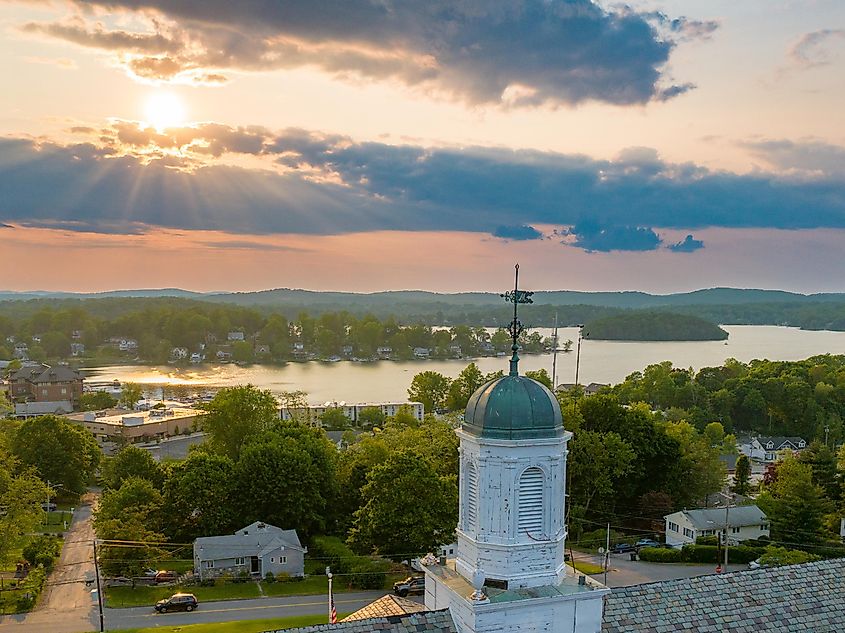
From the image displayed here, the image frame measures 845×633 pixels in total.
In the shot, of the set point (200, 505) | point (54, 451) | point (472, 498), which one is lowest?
point (200, 505)

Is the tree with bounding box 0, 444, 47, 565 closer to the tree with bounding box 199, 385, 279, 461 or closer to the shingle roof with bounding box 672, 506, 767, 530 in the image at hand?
the tree with bounding box 199, 385, 279, 461

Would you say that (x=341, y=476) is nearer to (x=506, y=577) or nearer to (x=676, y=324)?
(x=506, y=577)

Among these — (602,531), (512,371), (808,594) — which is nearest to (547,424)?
(512,371)

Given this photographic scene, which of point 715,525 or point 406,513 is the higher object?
point 406,513

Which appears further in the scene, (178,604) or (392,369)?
(392,369)

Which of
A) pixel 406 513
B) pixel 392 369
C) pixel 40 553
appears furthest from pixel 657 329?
pixel 40 553

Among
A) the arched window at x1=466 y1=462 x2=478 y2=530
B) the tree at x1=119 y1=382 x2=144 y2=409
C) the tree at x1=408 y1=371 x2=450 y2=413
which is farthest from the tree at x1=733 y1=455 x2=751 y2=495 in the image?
the tree at x1=119 y1=382 x2=144 y2=409

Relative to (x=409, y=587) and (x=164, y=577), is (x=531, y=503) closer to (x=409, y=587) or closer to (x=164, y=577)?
(x=409, y=587)
